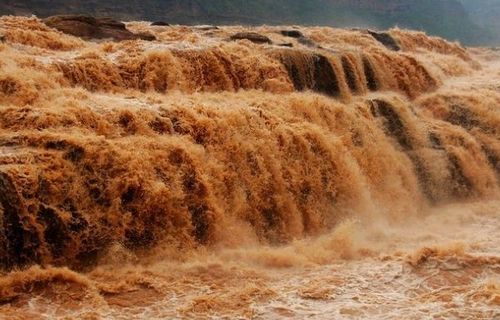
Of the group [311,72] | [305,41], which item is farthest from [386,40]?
[311,72]

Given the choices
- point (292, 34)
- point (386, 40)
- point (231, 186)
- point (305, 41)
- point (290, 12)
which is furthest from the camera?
point (290, 12)

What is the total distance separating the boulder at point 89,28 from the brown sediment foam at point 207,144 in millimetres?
928

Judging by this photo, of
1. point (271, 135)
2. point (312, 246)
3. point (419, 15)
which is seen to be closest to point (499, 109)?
point (271, 135)

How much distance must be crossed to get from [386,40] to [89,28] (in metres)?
13.0

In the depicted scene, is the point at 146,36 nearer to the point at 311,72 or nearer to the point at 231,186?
the point at 311,72

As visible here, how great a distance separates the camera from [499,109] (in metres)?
14.1

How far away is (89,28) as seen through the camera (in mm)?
14133

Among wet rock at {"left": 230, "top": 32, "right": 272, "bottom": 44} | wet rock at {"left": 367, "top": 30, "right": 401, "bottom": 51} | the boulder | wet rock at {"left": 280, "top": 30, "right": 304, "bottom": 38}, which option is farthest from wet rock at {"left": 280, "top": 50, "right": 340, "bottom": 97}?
wet rock at {"left": 367, "top": 30, "right": 401, "bottom": 51}

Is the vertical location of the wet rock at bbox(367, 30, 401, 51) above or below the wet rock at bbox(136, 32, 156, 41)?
above

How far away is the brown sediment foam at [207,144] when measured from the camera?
270 inches

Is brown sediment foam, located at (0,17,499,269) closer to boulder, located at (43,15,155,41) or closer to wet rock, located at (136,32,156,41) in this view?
wet rock, located at (136,32,156,41)

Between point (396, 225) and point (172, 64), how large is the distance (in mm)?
5284

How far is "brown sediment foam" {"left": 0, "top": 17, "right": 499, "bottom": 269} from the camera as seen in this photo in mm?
6859

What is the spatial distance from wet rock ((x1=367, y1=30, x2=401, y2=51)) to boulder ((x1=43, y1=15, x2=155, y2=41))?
11388 millimetres
